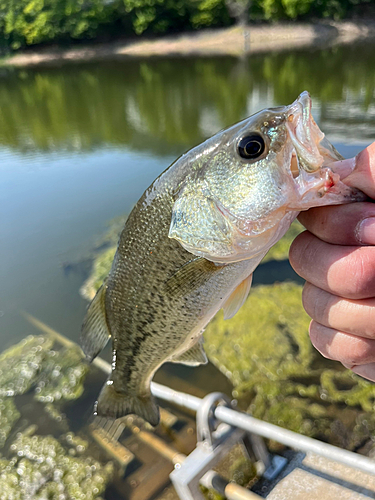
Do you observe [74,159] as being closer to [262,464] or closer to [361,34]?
[262,464]

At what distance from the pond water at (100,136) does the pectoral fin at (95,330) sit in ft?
9.24

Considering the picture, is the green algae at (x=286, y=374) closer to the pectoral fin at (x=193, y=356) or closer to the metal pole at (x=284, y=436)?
the metal pole at (x=284, y=436)

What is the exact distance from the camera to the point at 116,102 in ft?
63.6

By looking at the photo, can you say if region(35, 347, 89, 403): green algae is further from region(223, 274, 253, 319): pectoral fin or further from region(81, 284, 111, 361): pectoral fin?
region(223, 274, 253, 319): pectoral fin

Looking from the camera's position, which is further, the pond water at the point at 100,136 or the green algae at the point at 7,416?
the pond water at the point at 100,136

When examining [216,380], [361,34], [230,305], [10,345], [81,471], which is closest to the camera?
[230,305]

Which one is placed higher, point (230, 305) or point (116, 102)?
point (230, 305)

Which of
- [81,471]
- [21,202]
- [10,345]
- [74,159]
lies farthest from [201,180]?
[74,159]

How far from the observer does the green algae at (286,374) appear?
12.3 ft

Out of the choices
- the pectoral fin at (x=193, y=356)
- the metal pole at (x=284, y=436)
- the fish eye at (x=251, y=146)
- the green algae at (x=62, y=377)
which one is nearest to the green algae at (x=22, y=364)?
the green algae at (x=62, y=377)

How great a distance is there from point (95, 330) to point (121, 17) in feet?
161

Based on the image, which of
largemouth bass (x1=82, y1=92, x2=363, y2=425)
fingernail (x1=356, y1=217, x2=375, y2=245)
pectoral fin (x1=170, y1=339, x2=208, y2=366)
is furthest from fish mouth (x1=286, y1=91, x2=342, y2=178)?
pectoral fin (x1=170, y1=339, x2=208, y2=366)

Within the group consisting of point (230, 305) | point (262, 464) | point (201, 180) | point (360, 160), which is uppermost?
point (360, 160)

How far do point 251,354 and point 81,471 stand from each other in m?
2.23
